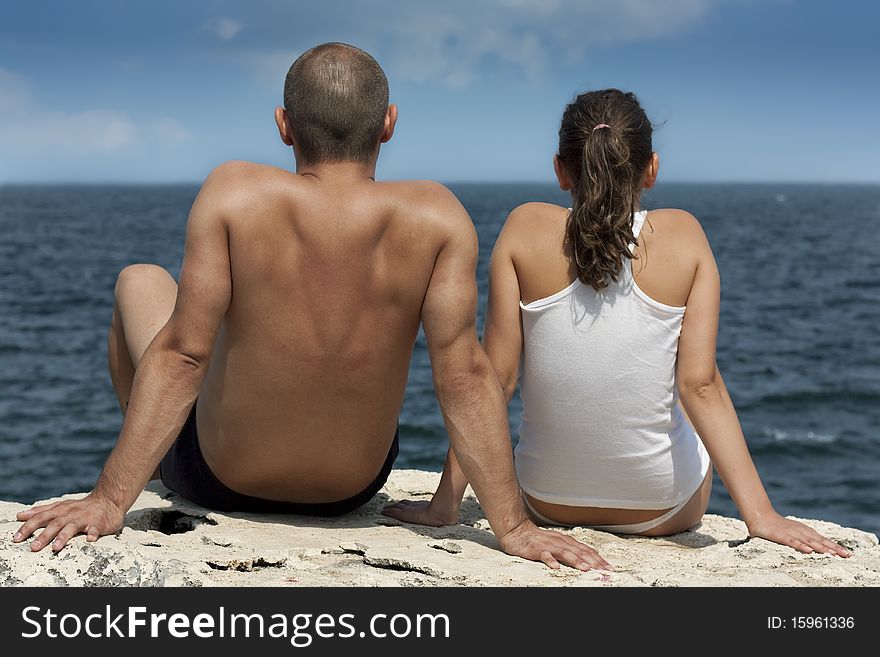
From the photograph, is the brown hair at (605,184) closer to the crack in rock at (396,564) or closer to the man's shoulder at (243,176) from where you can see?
the man's shoulder at (243,176)

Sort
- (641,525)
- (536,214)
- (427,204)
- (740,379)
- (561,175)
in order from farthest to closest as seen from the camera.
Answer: (740,379)
(641,525)
(561,175)
(536,214)
(427,204)

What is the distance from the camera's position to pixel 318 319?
132 inches

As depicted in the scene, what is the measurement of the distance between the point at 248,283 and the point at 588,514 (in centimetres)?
164

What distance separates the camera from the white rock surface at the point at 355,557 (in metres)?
3.02

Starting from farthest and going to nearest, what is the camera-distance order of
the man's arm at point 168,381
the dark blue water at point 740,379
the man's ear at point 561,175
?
1. the dark blue water at point 740,379
2. the man's ear at point 561,175
3. the man's arm at point 168,381

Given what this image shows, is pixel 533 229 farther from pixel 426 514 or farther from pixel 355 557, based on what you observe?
pixel 355 557

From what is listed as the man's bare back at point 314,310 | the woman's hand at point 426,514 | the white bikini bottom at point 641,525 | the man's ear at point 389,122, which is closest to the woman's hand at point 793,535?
the white bikini bottom at point 641,525

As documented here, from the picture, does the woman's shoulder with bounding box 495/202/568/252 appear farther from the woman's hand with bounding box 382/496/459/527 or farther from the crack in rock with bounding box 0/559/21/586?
the crack in rock with bounding box 0/559/21/586

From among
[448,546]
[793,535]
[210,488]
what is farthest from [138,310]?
[793,535]

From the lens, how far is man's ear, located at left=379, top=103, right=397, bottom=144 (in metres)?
3.40

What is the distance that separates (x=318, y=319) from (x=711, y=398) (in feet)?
4.81

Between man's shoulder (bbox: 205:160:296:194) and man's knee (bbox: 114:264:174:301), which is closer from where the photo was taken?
man's shoulder (bbox: 205:160:296:194)

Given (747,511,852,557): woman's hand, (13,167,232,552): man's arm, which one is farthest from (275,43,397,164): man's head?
(747,511,852,557): woman's hand

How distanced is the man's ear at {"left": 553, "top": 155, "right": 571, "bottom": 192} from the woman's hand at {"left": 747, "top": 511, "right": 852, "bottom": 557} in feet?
4.59
